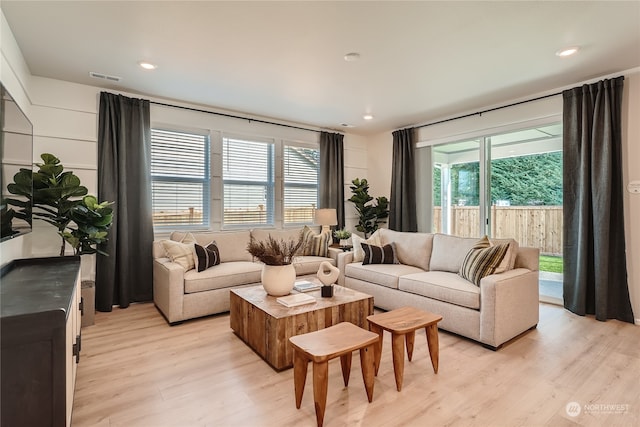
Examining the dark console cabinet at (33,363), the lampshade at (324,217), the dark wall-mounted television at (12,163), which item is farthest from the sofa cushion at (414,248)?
the dark wall-mounted television at (12,163)

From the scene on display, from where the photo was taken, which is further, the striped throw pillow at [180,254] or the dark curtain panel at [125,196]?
the dark curtain panel at [125,196]

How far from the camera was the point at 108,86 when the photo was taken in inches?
146

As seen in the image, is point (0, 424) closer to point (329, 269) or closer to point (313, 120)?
point (329, 269)

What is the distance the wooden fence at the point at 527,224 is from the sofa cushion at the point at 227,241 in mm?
3297

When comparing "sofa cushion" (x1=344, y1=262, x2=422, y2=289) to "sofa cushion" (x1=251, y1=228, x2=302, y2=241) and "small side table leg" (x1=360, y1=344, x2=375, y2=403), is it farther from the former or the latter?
"small side table leg" (x1=360, y1=344, x2=375, y2=403)

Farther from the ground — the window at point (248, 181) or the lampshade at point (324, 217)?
the window at point (248, 181)

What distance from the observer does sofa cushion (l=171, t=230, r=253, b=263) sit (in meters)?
Answer: 4.12

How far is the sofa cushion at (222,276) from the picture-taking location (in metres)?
3.39

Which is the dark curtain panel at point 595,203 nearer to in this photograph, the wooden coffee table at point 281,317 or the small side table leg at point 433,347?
the small side table leg at point 433,347

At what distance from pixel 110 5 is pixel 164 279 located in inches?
97.0

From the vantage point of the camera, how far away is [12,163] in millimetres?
2092

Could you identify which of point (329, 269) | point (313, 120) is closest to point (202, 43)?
point (329, 269)

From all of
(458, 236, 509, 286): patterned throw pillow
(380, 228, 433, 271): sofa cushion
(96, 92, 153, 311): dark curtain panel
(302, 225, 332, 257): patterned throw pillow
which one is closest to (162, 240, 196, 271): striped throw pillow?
(96, 92, 153, 311): dark curtain panel

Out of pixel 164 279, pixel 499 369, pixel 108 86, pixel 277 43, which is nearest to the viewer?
pixel 499 369
